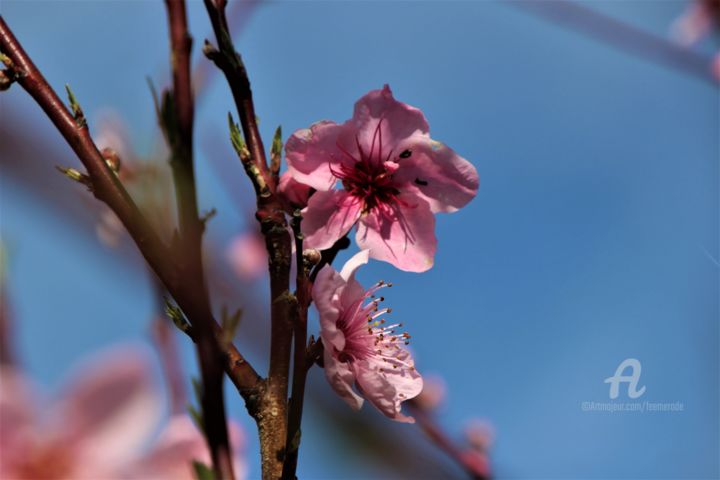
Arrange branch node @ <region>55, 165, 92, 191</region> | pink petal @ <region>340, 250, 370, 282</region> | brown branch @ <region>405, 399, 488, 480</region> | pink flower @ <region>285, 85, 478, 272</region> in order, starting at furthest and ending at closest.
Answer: brown branch @ <region>405, 399, 488, 480</region>
pink flower @ <region>285, 85, 478, 272</region>
pink petal @ <region>340, 250, 370, 282</region>
branch node @ <region>55, 165, 92, 191</region>

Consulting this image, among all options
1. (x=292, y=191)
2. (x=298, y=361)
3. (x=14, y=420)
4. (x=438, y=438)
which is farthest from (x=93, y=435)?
(x=438, y=438)

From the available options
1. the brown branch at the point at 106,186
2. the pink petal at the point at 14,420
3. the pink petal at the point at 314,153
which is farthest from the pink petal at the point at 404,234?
the pink petal at the point at 14,420

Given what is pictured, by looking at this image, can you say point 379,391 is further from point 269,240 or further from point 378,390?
point 269,240

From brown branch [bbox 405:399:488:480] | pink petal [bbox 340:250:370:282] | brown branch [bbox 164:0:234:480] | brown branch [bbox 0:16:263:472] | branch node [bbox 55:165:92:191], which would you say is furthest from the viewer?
brown branch [bbox 405:399:488:480]

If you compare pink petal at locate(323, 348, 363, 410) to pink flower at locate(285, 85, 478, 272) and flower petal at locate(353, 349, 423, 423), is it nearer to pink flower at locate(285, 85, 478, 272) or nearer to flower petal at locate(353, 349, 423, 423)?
flower petal at locate(353, 349, 423, 423)

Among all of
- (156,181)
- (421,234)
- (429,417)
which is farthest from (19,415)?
(429,417)

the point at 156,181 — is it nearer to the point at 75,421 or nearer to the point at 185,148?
the point at 185,148

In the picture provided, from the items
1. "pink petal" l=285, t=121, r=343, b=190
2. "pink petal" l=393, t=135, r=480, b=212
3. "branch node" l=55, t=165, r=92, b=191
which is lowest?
"branch node" l=55, t=165, r=92, b=191

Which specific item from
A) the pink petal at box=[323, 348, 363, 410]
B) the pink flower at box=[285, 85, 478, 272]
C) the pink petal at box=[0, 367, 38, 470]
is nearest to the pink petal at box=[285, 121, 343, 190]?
the pink flower at box=[285, 85, 478, 272]
